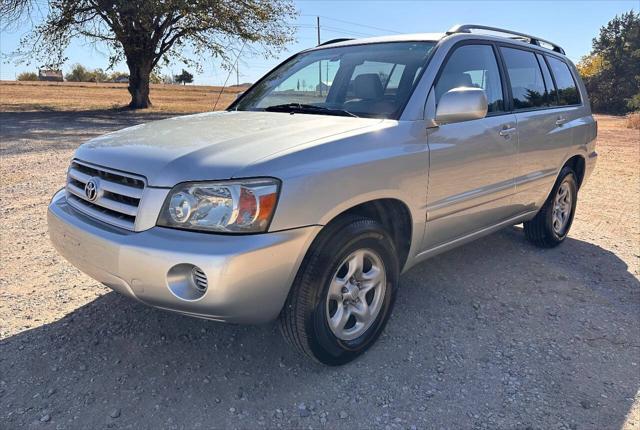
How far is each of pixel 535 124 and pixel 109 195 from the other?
3310 mm

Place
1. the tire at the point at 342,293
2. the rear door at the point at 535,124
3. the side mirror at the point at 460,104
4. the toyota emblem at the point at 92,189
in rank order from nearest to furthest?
the tire at the point at 342,293
the toyota emblem at the point at 92,189
the side mirror at the point at 460,104
the rear door at the point at 535,124

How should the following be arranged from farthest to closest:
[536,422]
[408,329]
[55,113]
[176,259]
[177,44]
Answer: [177,44]
[55,113]
[408,329]
[536,422]
[176,259]

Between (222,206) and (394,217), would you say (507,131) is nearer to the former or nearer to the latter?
(394,217)

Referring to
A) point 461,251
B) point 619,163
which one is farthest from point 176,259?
point 619,163

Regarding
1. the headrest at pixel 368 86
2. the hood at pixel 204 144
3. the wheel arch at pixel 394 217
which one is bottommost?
the wheel arch at pixel 394 217

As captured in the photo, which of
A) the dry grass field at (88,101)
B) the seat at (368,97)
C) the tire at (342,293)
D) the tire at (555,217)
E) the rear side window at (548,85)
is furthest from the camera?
the dry grass field at (88,101)

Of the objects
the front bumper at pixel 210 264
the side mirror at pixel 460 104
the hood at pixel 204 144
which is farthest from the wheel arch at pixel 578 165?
the front bumper at pixel 210 264

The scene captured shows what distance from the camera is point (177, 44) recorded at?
22625 mm

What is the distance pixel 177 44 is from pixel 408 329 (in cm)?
2215

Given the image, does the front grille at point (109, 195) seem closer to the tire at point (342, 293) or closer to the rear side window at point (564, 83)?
the tire at point (342, 293)

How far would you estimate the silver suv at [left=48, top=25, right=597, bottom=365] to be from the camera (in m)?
2.30

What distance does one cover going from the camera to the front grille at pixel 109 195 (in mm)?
2449

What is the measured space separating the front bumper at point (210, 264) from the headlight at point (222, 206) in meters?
0.05

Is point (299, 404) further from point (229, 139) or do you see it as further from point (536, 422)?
point (229, 139)
